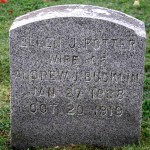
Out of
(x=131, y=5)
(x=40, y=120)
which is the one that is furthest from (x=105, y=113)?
(x=131, y=5)

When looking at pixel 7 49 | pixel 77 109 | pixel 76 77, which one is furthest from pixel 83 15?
pixel 7 49

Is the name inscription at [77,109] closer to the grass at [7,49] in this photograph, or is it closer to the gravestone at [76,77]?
the gravestone at [76,77]

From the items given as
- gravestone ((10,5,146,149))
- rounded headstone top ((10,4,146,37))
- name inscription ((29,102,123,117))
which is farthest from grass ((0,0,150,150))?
rounded headstone top ((10,4,146,37))

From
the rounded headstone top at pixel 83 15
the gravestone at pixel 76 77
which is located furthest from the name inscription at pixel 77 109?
the rounded headstone top at pixel 83 15

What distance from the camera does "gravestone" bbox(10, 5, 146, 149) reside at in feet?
17.1

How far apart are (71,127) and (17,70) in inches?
33.9

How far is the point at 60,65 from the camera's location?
5332mm

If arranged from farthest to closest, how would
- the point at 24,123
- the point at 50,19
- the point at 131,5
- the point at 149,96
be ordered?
the point at 131,5 < the point at 149,96 < the point at 24,123 < the point at 50,19

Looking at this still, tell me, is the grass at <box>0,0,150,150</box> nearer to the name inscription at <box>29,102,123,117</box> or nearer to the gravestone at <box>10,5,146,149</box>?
the gravestone at <box>10,5,146,149</box>

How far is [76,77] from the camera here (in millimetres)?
5379

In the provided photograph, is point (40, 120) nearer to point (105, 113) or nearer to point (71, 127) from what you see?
point (71, 127)

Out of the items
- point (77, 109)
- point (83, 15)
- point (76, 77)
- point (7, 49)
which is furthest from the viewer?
point (7, 49)

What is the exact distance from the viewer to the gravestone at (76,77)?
5223mm

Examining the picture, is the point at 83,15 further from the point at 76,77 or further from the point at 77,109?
the point at 77,109
